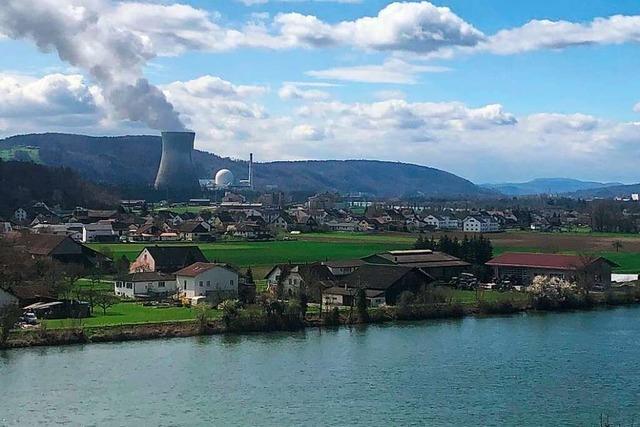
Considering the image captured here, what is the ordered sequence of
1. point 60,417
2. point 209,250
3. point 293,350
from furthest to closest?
point 209,250
point 293,350
point 60,417

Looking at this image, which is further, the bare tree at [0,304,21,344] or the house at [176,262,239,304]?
the house at [176,262,239,304]

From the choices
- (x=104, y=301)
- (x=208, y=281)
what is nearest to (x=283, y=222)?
(x=208, y=281)

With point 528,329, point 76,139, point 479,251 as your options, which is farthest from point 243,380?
point 76,139

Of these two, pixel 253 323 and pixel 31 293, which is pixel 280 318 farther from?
pixel 31 293

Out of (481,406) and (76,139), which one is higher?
(76,139)

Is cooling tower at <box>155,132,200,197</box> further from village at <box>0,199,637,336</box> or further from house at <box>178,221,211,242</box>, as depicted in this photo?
village at <box>0,199,637,336</box>

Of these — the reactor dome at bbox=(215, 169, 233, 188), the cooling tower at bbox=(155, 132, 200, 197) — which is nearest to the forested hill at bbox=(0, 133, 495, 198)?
the reactor dome at bbox=(215, 169, 233, 188)

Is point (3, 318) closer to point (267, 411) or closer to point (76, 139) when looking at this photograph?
point (267, 411)
